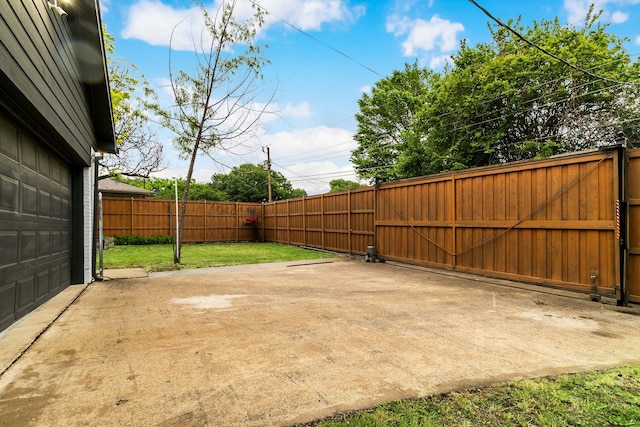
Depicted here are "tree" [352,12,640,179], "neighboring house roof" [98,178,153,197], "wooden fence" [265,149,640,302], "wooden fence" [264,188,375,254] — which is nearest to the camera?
"wooden fence" [265,149,640,302]

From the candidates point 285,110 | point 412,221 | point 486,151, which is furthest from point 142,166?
point 486,151

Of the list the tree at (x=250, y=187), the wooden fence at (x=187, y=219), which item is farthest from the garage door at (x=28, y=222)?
the tree at (x=250, y=187)

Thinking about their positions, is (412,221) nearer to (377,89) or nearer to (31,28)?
(31,28)

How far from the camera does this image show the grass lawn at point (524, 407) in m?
1.77

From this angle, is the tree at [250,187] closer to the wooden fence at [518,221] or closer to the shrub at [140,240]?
the shrub at [140,240]

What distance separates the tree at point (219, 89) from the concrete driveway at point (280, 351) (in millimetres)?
4965

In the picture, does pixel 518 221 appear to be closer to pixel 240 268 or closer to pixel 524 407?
pixel 524 407

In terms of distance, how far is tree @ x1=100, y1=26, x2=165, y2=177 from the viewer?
1167 cm

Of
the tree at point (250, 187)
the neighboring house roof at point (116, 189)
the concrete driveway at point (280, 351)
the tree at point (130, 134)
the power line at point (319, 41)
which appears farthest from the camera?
the tree at point (250, 187)

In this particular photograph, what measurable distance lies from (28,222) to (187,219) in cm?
1289

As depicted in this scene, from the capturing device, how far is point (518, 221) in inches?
231

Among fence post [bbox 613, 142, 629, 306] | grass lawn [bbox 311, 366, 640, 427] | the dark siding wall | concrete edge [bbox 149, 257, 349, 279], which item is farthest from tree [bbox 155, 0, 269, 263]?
grass lawn [bbox 311, 366, 640, 427]

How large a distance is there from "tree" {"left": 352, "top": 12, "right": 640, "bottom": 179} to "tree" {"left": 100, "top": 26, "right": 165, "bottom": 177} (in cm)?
1252

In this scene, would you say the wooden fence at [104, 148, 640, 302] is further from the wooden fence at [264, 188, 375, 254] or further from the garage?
the garage
